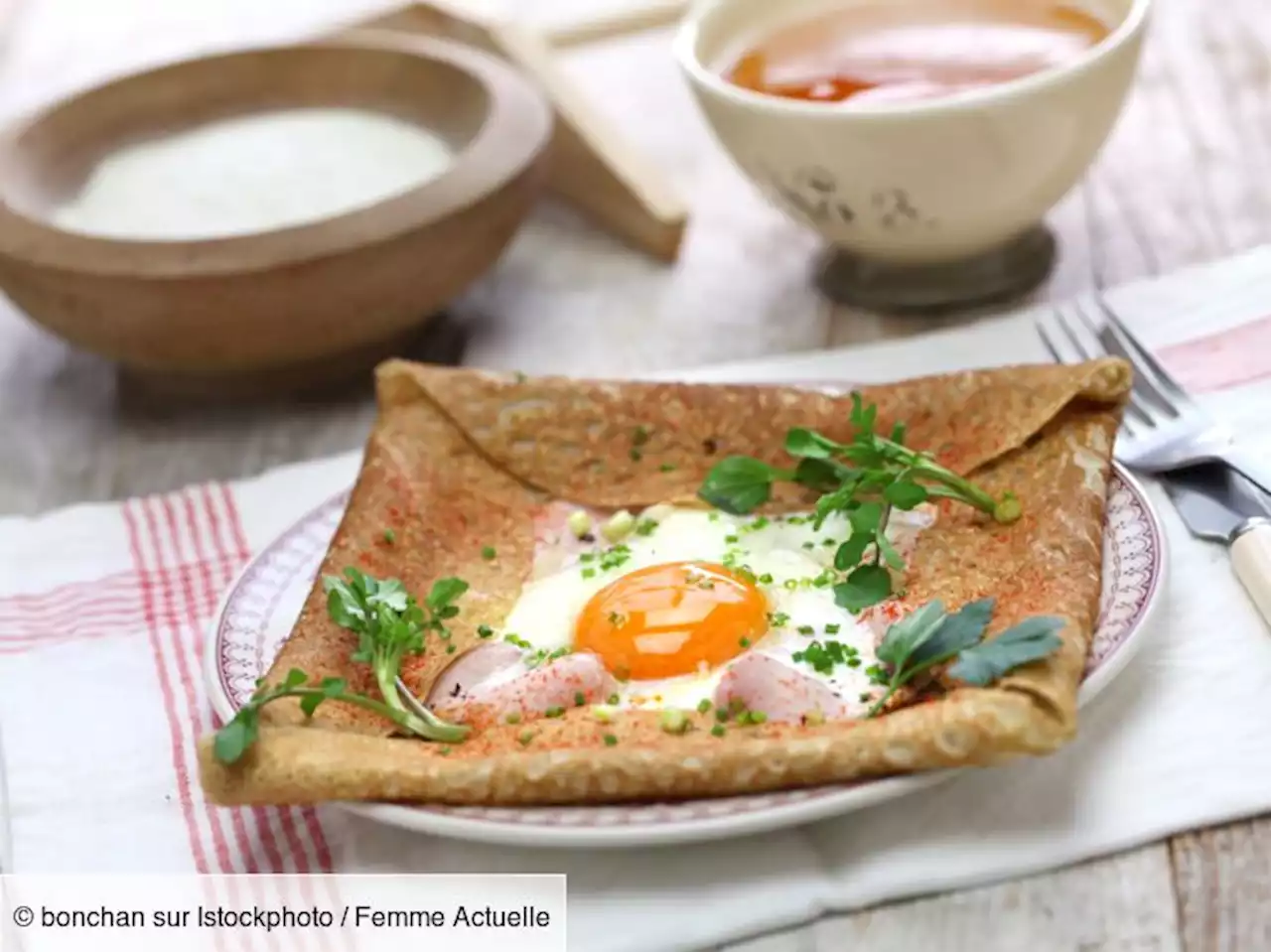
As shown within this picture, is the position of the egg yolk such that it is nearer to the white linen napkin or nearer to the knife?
the white linen napkin

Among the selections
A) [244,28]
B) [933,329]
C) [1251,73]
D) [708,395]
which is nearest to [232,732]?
[708,395]

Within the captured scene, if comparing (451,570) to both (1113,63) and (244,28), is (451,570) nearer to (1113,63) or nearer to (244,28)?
(1113,63)

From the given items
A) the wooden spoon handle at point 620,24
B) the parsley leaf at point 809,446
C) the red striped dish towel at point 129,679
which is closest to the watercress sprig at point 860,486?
the parsley leaf at point 809,446

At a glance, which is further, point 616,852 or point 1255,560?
point 1255,560

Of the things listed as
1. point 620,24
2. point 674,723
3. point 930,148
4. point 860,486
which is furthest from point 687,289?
point 674,723

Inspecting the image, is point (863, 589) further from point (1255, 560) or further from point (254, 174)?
point (254, 174)
